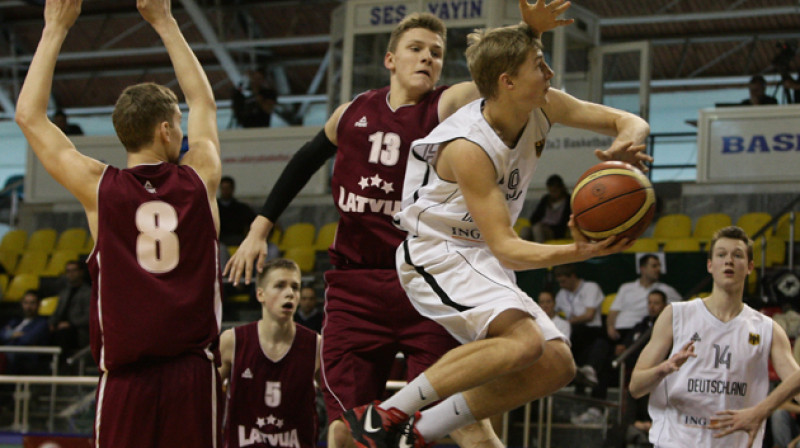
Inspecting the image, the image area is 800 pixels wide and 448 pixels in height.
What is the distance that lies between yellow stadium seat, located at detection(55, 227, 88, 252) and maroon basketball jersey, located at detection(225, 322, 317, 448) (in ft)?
29.7

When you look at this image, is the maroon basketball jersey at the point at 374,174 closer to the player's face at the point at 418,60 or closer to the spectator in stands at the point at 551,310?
the player's face at the point at 418,60

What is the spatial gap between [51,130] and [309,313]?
21.8 ft

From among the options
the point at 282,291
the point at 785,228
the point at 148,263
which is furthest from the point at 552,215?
the point at 148,263

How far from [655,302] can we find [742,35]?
1165cm

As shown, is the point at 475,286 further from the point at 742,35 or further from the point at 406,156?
the point at 742,35

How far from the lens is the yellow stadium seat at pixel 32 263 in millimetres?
14320

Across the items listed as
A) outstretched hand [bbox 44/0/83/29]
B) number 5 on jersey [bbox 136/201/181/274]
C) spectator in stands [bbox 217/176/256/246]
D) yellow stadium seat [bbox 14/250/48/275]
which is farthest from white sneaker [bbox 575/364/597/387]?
yellow stadium seat [bbox 14/250/48/275]

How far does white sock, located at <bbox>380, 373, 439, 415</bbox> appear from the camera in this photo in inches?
149

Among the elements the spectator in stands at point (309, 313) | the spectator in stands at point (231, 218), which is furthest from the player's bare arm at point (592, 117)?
the spectator in stands at point (231, 218)

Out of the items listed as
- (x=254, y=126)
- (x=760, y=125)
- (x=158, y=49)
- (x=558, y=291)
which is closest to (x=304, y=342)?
(x=558, y=291)

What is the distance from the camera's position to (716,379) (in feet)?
17.4

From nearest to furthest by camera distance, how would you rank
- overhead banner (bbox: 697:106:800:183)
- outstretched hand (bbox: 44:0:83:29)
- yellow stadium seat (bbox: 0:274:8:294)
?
outstretched hand (bbox: 44:0:83:29) < overhead banner (bbox: 697:106:800:183) < yellow stadium seat (bbox: 0:274:8:294)

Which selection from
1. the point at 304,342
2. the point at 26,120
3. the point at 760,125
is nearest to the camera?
the point at 26,120

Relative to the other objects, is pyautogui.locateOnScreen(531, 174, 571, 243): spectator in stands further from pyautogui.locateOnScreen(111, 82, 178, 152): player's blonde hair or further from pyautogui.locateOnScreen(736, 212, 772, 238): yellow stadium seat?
pyautogui.locateOnScreen(111, 82, 178, 152): player's blonde hair
